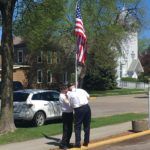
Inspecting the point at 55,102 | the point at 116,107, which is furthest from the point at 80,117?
the point at 116,107

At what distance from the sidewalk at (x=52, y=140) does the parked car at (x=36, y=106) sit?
3.46 metres

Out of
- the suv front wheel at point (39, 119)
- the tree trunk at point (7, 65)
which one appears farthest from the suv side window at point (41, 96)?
the tree trunk at point (7, 65)

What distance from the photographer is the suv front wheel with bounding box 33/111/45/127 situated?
21108mm

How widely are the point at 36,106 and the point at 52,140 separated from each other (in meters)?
5.86

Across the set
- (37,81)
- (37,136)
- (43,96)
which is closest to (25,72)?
(37,81)

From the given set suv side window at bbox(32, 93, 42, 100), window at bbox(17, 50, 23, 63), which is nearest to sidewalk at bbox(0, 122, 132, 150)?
suv side window at bbox(32, 93, 42, 100)

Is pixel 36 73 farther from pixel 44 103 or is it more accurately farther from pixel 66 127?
pixel 66 127

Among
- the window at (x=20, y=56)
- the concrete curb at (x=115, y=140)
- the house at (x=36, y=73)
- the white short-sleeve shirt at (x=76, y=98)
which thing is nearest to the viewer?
the white short-sleeve shirt at (x=76, y=98)

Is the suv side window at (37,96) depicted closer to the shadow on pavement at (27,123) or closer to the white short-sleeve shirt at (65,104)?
the shadow on pavement at (27,123)

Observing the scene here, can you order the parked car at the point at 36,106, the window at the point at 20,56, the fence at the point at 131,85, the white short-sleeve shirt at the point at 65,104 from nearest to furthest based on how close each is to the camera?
the white short-sleeve shirt at the point at 65,104 < the parked car at the point at 36,106 < the window at the point at 20,56 < the fence at the point at 131,85

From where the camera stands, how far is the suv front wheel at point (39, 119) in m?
21.1

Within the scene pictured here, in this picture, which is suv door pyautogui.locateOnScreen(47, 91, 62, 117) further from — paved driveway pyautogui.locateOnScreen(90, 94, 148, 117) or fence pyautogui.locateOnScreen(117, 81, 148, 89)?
fence pyautogui.locateOnScreen(117, 81, 148, 89)

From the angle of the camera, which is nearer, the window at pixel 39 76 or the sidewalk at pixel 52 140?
the sidewalk at pixel 52 140

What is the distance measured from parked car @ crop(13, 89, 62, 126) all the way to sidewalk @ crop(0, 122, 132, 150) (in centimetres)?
346
